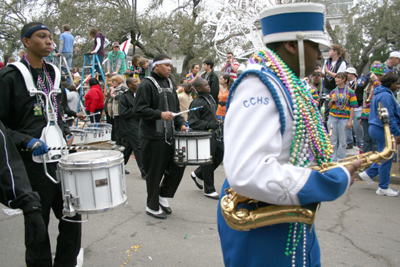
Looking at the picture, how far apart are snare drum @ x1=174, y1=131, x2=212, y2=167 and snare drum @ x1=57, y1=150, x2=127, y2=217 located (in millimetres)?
2043

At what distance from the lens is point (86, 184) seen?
8.71 ft

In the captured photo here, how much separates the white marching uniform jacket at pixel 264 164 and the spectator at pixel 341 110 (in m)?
6.80

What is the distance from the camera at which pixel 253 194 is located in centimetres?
137

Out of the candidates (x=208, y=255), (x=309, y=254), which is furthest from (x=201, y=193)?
(x=309, y=254)

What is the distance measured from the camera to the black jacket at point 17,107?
2.61m

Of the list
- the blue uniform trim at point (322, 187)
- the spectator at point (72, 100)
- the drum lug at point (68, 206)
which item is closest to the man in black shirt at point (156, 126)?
the drum lug at point (68, 206)

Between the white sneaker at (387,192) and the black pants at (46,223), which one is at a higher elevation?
the black pants at (46,223)

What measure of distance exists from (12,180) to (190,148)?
2.92 m

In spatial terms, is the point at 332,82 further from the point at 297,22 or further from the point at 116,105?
the point at 297,22

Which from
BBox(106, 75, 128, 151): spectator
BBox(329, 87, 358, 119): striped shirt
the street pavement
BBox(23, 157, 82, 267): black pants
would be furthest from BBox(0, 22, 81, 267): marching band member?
BBox(329, 87, 358, 119): striped shirt

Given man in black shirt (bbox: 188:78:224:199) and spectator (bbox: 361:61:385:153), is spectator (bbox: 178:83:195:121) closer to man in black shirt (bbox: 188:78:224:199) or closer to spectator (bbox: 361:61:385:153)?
man in black shirt (bbox: 188:78:224:199)

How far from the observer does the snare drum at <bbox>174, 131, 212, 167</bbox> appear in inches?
188

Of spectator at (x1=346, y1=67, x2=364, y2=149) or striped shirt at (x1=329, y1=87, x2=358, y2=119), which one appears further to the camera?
spectator at (x1=346, y1=67, x2=364, y2=149)

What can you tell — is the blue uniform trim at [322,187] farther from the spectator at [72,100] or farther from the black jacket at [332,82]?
the spectator at [72,100]
